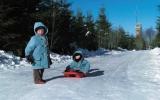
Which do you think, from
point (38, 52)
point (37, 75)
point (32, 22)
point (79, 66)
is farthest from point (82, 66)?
point (32, 22)

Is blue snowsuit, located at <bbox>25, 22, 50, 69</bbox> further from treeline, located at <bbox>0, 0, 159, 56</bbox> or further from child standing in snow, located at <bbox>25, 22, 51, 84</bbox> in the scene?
treeline, located at <bbox>0, 0, 159, 56</bbox>

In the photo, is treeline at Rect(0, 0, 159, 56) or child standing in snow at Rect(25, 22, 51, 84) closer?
child standing in snow at Rect(25, 22, 51, 84)

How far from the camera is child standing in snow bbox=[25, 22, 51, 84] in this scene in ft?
37.3

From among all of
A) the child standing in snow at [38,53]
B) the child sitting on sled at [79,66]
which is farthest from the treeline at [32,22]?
the child standing in snow at [38,53]

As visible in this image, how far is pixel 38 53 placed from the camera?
11.5 meters

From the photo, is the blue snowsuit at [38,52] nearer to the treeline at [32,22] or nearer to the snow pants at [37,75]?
the snow pants at [37,75]

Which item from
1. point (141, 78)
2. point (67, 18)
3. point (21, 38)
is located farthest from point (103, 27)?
point (141, 78)

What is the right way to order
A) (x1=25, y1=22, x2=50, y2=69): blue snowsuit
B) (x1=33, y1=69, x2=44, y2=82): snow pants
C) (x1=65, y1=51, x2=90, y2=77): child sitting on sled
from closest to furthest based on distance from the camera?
(x1=33, y1=69, x2=44, y2=82): snow pants → (x1=25, y1=22, x2=50, y2=69): blue snowsuit → (x1=65, y1=51, x2=90, y2=77): child sitting on sled

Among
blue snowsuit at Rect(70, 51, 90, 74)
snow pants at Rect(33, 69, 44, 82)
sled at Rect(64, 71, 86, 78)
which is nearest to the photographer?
snow pants at Rect(33, 69, 44, 82)

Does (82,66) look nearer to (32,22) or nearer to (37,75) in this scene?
(37,75)

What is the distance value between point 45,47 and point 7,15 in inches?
583

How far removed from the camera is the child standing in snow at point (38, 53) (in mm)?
11383

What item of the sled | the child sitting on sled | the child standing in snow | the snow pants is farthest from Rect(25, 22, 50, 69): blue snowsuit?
the child sitting on sled

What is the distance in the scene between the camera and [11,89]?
1008 cm
